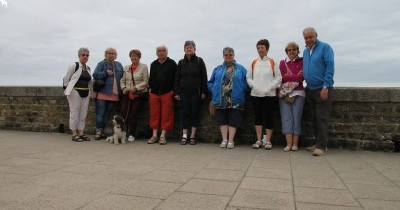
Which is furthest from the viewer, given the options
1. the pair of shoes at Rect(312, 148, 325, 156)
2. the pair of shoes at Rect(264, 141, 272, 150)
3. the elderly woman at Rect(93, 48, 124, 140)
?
the elderly woman at Rect(93, 48, 124, 140)

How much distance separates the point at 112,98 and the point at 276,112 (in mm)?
3293

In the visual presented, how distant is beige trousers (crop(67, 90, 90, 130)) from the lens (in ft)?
24.9

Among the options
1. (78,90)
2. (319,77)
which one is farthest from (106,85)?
(319,77)

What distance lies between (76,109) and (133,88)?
3.94ft

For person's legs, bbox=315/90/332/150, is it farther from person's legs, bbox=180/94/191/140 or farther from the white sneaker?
the white sneaker

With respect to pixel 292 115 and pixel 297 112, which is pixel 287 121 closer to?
pixel 292 115

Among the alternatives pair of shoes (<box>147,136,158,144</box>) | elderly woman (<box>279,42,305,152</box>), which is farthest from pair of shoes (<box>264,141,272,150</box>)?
pair of shoes (<box>147,136,158,144</box>)

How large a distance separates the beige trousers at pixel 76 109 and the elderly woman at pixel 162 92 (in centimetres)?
137

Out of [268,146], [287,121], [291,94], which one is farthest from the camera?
[268,146]

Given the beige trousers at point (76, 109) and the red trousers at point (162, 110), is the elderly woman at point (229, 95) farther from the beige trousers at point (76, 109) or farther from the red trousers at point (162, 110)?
the beige trousers at point (76, 109)

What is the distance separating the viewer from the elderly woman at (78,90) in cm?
752

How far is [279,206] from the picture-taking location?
3287 millimetres

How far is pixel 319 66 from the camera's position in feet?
20.3

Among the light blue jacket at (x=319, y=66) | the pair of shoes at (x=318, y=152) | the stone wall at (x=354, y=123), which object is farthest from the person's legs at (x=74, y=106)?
the pair of shoes at (x=318, y=152)
